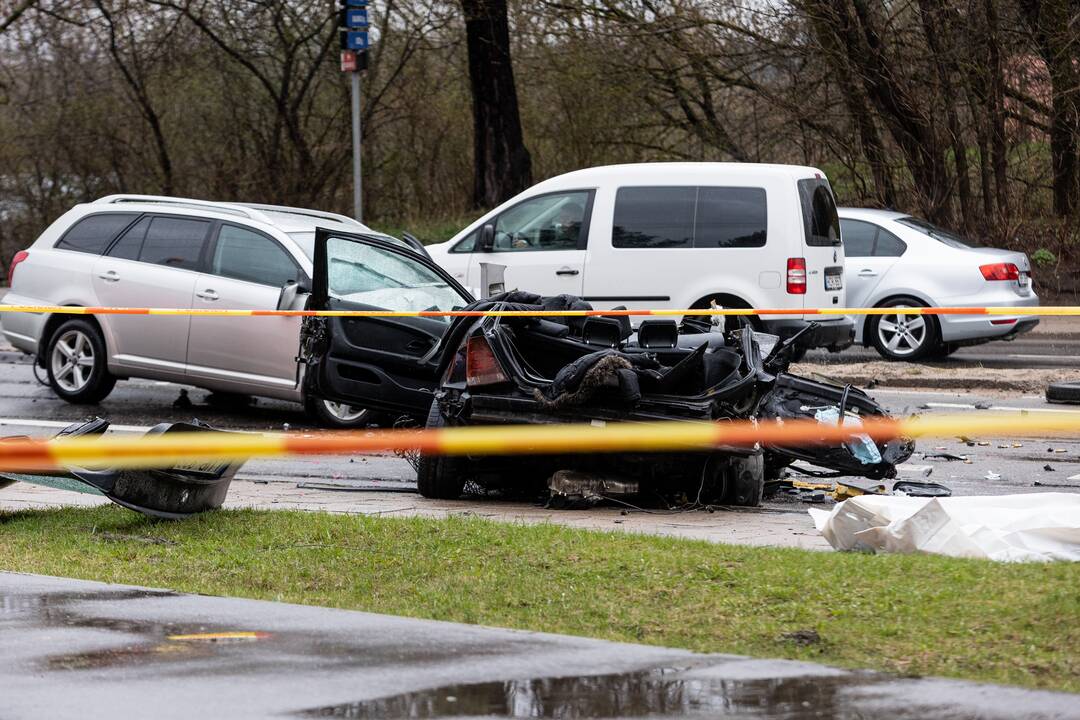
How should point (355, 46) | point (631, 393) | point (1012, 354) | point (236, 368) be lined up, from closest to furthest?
point (631, 393), point (236, 368), point (1012, 354), point (355, 46)

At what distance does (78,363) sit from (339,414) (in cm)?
280

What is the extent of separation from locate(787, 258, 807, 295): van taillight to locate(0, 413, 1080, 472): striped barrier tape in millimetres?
4842

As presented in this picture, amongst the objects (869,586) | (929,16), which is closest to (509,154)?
(929,16)

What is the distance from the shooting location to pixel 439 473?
352 inches

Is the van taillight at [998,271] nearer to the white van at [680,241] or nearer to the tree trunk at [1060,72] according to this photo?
the white van at [680,241]

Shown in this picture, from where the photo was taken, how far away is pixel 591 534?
717 cm

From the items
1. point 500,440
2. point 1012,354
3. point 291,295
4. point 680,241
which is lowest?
point 500,440

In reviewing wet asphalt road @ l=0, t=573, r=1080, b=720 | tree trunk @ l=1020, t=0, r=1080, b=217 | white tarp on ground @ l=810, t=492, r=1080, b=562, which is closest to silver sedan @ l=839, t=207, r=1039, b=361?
tree trunk @ l=1020, t=0, r=1080, b=217

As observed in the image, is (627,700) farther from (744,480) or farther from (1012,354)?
(1012,354)

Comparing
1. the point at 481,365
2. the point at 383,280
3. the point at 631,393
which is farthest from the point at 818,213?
the point at 631,393

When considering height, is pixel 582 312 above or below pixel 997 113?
below

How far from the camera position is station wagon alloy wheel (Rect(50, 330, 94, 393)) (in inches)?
506

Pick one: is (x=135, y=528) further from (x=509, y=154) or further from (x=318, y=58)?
(x=318, y=58)

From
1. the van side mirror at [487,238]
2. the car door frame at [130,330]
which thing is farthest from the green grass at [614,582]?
the van side mirror at [487,238]
